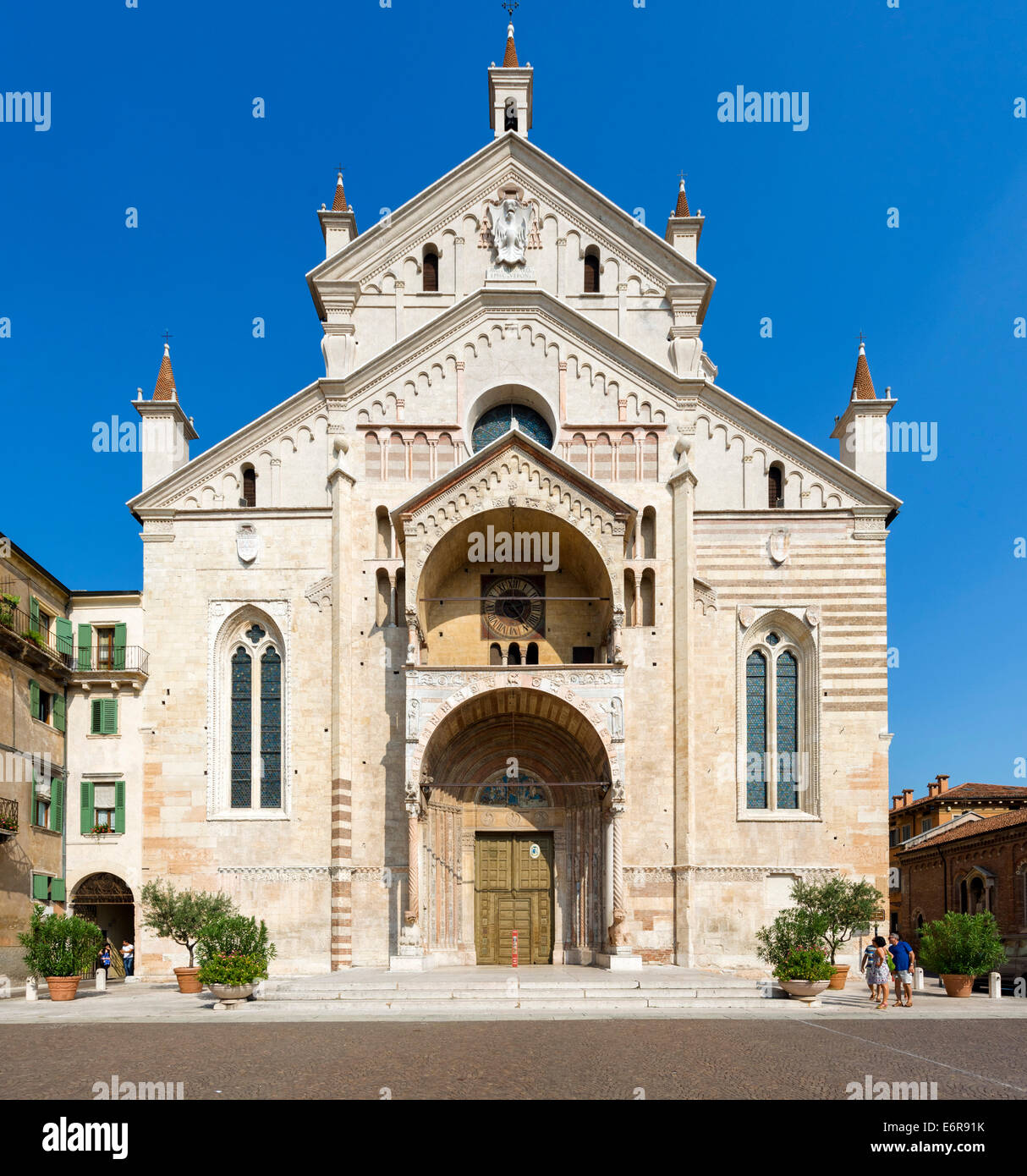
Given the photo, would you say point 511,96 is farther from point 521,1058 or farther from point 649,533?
point 521,1058

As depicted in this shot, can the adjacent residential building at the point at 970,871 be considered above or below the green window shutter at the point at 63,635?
below

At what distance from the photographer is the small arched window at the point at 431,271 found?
3198 cm

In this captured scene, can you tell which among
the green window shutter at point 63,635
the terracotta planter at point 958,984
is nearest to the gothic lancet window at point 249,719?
the green window shutter at point 63,635

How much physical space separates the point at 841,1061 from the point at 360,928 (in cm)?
1550

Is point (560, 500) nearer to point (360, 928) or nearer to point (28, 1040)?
point (360, 928)

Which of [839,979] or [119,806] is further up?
[119,806]

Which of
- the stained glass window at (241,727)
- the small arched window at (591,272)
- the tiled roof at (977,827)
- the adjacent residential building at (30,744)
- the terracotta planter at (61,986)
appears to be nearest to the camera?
the terracotta planter at (61,986)

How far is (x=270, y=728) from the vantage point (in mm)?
29562

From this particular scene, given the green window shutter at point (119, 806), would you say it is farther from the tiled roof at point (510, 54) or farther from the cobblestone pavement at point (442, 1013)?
the tiled roof at point (510, 54)

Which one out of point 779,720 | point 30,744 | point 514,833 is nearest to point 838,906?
point 779,720

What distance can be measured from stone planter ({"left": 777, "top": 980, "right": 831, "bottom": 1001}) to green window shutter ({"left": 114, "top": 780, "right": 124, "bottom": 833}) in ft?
59.1

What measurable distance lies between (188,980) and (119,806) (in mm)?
6436

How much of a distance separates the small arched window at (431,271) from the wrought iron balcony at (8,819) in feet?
57.5
